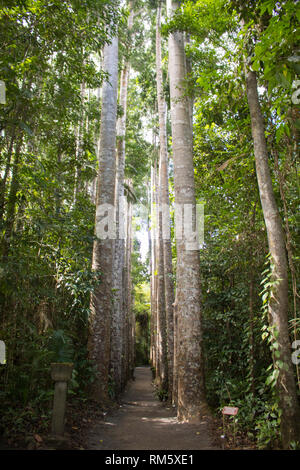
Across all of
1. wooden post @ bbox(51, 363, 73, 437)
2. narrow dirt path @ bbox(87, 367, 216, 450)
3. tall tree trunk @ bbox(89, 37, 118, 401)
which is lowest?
narrow dirt path @ bbox(87, 367, 216, 450)

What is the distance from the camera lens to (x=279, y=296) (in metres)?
3.60

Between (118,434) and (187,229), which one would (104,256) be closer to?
(187,229)

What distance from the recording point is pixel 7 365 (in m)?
4.11

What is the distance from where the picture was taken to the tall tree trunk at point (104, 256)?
6648mm

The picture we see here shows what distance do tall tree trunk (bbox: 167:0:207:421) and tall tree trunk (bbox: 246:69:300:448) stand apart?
7.23ft

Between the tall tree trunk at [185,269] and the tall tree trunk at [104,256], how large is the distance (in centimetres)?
178

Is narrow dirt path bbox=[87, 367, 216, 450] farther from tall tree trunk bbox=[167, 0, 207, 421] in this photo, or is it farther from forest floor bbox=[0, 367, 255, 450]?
tall tree trunk bbox=[167, 0, 207, 421]

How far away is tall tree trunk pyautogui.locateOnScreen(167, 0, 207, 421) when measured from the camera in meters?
5.33

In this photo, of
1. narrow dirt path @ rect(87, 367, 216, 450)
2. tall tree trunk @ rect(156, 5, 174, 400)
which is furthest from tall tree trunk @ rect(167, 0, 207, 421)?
tall tree trunk @ rect(156, 5, 174, 400)

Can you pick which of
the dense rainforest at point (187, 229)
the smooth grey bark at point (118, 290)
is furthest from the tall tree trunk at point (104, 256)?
the smooth grey bark at point (118, 290)
